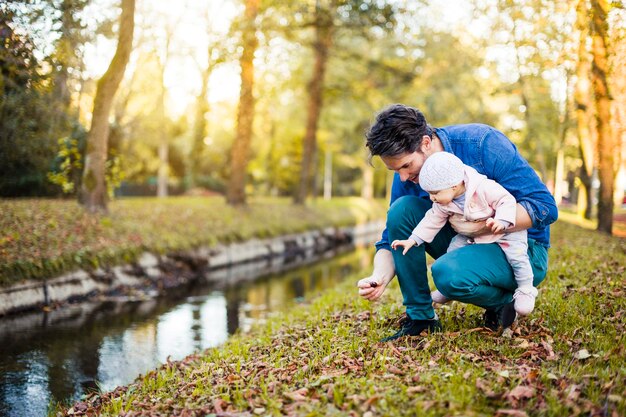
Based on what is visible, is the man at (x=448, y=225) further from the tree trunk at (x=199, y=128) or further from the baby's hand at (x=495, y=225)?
the tree trunk at (x=199, y=128)

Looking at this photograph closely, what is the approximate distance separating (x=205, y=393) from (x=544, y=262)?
257cm

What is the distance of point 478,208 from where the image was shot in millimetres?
3670

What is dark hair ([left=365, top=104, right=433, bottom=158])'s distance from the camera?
12.1ft

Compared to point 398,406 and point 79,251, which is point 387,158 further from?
point 79,251

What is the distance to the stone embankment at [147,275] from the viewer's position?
776 cm

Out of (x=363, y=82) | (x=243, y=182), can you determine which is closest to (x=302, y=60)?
(x=363, y=82)

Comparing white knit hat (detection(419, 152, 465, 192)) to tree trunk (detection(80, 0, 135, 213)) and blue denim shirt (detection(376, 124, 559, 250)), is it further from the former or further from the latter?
tree trunk (detection(80, 0, 135, 213))

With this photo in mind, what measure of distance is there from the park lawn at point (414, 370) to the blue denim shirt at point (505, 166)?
2.63ft

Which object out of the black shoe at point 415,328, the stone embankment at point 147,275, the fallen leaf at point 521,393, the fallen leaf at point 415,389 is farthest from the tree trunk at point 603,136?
the stone embankment at point 147,275

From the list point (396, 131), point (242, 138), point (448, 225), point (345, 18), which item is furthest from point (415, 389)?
point (345, 18)

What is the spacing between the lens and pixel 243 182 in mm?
17781

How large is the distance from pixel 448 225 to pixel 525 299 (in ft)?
2.55

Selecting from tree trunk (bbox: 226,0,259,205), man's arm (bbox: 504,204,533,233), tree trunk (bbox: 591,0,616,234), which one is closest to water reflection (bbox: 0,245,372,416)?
man's arm (bbox: 504,204,533,233)

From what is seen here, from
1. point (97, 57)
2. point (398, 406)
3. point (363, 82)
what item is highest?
point (363, 82)
